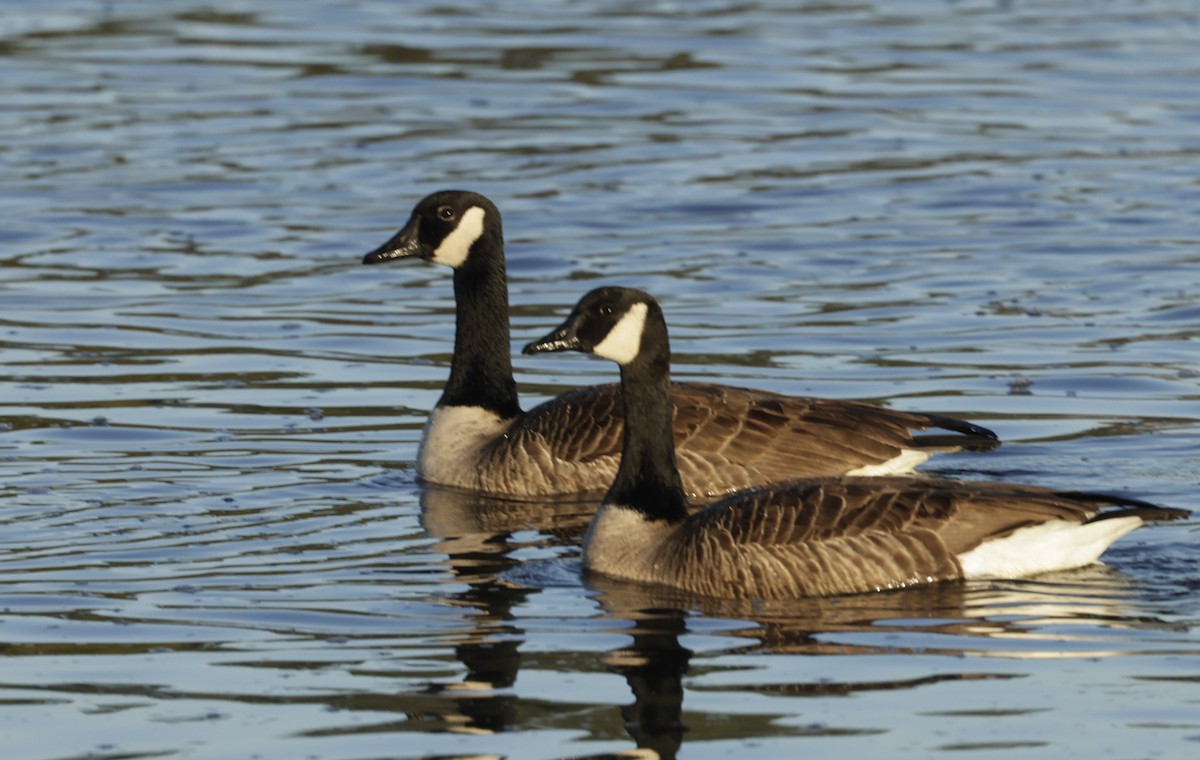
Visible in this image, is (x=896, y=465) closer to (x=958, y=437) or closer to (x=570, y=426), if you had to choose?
(x=958, y=437)

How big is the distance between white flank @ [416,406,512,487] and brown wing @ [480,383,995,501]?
0.33ft

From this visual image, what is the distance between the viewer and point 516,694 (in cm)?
945

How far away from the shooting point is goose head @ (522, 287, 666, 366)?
11508 mm

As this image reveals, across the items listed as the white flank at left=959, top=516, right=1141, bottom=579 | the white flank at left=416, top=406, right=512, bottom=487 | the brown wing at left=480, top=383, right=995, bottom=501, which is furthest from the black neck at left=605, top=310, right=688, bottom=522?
the white flank at left=416, top=406, right=512, bottom=487

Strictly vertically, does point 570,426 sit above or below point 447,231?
below

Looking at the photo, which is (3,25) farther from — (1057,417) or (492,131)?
(1057,417)

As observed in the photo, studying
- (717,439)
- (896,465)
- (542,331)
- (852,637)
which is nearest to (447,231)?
(717,439)

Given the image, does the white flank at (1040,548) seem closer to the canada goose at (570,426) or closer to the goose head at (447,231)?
the canada goose at (570,426)

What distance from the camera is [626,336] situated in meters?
11.6

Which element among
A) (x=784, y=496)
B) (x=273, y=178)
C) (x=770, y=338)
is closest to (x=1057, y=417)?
(x=770, y=338)

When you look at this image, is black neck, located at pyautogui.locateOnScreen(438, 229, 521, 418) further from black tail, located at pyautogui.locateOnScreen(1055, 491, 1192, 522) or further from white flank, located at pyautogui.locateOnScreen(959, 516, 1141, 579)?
black tail, located at pyautogui.locateOnScreen(1055, 491, 1192, 522)

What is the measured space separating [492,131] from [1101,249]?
8.14 meters

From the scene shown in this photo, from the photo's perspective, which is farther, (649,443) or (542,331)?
(542,331)

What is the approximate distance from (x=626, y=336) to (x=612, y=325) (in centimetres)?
9
